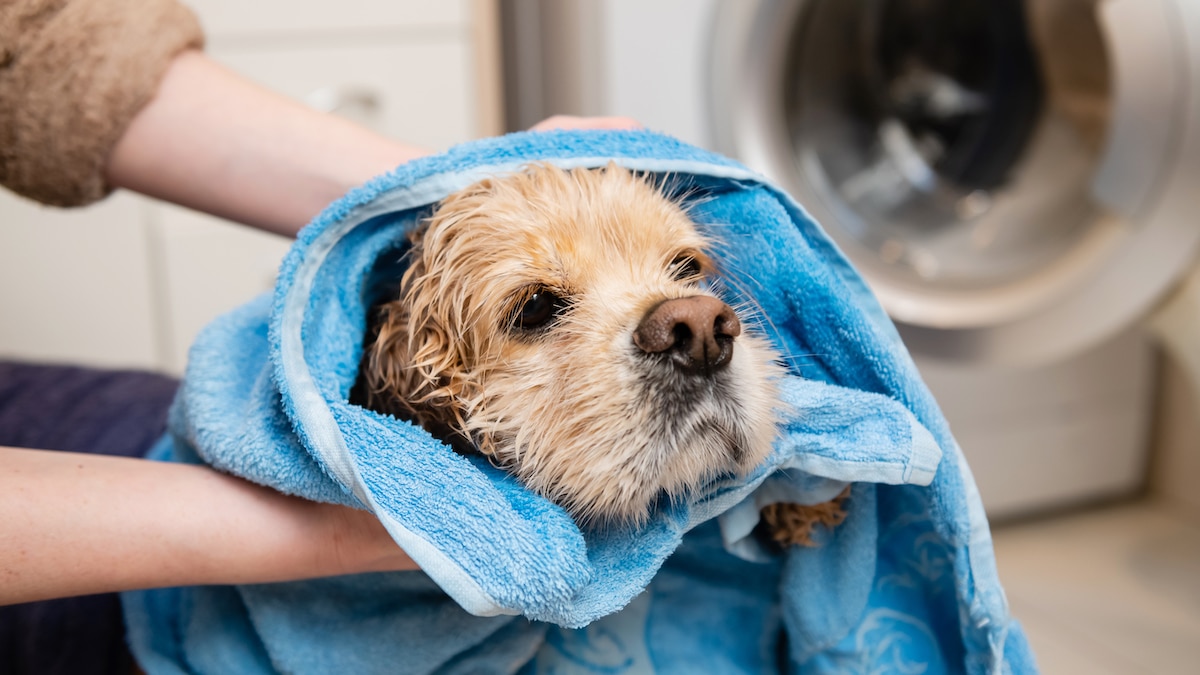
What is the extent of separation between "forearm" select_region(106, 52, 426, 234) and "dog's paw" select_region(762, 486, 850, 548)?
1.45 feet

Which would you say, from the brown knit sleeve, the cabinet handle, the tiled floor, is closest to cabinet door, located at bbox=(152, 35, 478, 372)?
the cabinet handle

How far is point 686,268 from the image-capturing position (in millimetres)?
664

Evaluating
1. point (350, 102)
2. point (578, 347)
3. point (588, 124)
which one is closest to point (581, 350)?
point (578, 347)

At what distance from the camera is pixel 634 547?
532 mm

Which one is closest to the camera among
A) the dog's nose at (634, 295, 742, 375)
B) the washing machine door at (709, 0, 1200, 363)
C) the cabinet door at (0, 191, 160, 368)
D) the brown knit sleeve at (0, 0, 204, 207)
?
the dog's nose at (634, 295, 742, 375)

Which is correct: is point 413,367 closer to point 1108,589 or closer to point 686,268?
point 686,268

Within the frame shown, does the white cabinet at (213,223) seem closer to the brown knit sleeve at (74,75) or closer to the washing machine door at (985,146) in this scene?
the washing machine door at (985,146)

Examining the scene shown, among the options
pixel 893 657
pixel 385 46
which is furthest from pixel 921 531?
pixel 385 46

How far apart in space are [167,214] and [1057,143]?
58.4 inches

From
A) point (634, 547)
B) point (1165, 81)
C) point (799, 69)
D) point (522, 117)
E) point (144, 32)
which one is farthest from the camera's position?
point (522, 117)

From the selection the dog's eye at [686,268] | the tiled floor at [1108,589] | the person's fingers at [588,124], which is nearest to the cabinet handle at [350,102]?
the person's fingers at [588,124]

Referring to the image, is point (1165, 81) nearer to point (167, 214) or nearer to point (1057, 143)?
point (1057, 143)

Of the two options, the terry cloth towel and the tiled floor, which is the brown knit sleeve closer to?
the terry cloth towel

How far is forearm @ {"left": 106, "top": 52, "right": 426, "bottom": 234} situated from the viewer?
75cm
